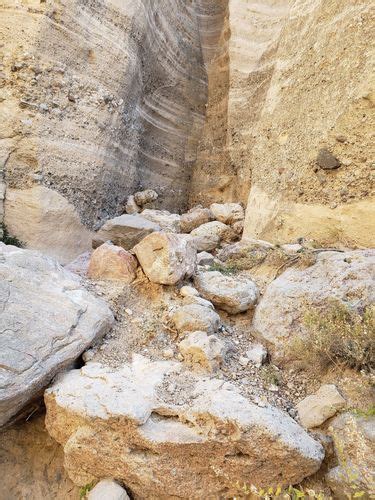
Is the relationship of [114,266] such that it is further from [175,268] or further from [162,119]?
[162,119]

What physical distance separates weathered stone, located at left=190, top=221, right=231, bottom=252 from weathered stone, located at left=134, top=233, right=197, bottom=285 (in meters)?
1.43

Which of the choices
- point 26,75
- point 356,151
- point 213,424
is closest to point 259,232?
point 356,151

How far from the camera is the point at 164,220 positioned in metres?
6.41

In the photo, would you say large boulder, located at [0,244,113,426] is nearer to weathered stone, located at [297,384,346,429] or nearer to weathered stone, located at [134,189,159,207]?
→ weathered stone, located at [297,384,346,429]

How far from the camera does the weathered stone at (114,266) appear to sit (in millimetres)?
3666

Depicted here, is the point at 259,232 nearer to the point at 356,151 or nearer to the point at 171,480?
the point at 356,151

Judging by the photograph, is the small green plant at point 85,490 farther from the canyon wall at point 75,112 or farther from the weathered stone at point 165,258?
the canyon wall at point 75,112

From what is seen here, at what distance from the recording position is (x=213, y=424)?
7.24ft

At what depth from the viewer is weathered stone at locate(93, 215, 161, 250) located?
501 centimetres

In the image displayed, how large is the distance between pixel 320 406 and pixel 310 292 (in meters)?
1.02

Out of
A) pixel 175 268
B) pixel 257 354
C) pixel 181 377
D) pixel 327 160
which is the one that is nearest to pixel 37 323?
pixel 181 377

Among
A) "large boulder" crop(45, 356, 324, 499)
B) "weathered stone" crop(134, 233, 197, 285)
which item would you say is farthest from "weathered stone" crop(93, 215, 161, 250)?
"large boulder" crop(45, 356, 324, 499)

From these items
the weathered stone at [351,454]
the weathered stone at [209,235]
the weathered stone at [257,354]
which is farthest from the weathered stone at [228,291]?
the weathered stone at [209,235]

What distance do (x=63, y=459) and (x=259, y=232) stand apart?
3.60 metres
